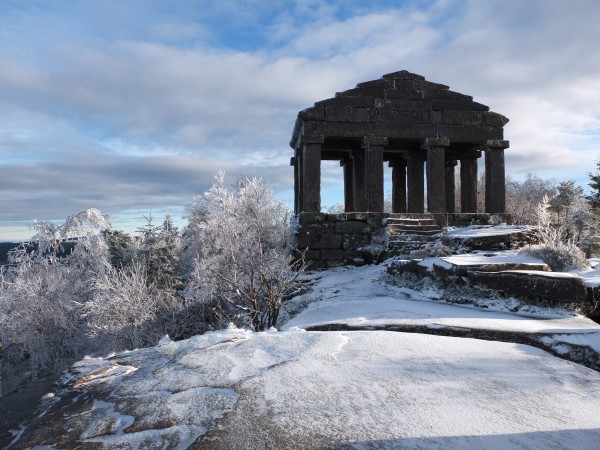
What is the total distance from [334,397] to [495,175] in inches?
516

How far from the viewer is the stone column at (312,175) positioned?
1328cm

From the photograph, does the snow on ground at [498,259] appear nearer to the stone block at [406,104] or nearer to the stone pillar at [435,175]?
the stone pillar at [435,175]

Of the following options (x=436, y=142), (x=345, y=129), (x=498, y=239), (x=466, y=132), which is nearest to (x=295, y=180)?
(x=345, y=129)

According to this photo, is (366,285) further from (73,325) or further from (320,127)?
(73,325)

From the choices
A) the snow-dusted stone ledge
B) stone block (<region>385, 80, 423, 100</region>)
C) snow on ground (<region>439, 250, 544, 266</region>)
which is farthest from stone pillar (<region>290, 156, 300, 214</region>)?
snow on ground (<region>439, 250, 544, 266</region>)

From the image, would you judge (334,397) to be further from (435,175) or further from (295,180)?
(295,180)

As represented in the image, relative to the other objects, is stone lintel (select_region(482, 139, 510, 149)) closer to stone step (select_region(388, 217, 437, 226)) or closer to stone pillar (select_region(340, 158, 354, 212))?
stone step (select_region(388, 217, 437, 226))

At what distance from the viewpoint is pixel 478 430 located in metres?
2.58

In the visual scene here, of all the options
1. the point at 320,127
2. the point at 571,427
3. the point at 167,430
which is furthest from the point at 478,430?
the point at 320,127

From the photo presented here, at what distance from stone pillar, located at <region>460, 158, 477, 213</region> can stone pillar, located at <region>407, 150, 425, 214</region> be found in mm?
1548

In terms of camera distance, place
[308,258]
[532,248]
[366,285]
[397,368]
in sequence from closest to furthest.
→ [397,368]
[532,248]
[366,285]
[308,258]

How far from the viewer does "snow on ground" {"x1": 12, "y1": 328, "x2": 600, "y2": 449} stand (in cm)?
252

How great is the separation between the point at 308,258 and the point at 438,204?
4550mm

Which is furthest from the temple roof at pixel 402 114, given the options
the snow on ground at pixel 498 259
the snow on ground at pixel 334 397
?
the snow on ground at pixel 334 397
